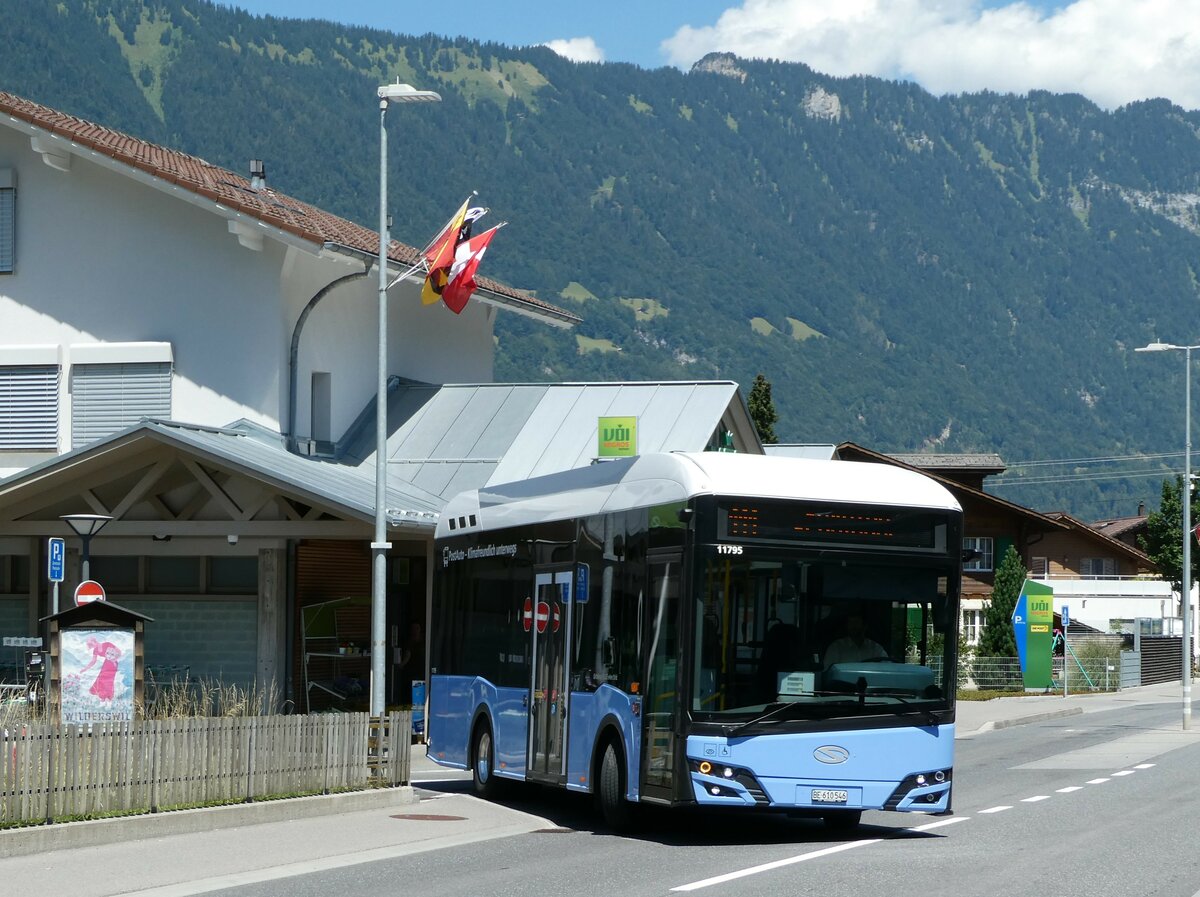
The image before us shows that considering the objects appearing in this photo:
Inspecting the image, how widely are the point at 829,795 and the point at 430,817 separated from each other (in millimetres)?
4291

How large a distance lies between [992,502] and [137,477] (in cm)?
5099

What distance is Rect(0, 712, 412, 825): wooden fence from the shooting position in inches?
575

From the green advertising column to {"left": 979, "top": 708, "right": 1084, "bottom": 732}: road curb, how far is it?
7728mm

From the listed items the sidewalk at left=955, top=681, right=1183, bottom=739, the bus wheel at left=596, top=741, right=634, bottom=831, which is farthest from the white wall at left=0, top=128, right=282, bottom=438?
the bus wheel at left=596, top=741, right=634, bottom=831

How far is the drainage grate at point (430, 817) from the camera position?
693 inches

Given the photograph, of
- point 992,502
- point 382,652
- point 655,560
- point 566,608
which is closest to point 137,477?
point 382,652

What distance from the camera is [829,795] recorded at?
15.4 metres

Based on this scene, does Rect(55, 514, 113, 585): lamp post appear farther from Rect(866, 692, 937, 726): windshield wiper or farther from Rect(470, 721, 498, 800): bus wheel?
Rect(866, 692, 937, 726): windshield wiper

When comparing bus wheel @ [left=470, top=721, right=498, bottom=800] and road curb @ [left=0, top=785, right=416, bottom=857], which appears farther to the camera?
bus wheel @ [left=470, top=721, right=498, bottom=800]

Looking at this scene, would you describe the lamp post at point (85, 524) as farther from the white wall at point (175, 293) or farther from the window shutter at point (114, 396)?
the window shutter at point (114, 396)

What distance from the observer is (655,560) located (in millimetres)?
15969

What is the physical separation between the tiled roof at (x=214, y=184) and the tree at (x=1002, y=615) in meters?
23.4

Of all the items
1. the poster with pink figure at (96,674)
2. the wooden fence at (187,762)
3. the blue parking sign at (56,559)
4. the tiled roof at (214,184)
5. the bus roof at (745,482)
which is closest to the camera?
the wooden fence at (187,762)

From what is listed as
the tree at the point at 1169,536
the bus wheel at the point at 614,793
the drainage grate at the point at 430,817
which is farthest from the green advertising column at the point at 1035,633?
the bus wheel at the point at 614,793
